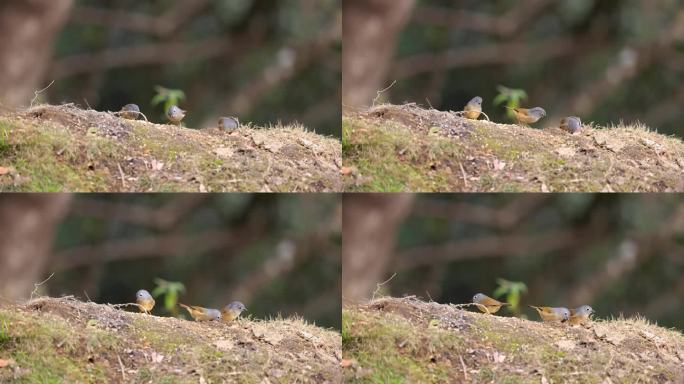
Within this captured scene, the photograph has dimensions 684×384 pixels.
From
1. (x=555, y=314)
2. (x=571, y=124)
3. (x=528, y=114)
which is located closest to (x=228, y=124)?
(x=528, y=114)

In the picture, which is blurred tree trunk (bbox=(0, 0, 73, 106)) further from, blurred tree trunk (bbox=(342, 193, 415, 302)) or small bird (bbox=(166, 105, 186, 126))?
blurred tree trunk (bbox=(342, 193, 415, 302))

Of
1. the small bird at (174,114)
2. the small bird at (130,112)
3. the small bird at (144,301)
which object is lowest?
the small bird at (144,301)

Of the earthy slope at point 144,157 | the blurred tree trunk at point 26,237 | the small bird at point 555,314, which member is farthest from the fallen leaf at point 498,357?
the blurred tree trunk at point 26,237

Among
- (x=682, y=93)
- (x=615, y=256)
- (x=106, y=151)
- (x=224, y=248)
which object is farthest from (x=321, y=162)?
(x=682, y=93)

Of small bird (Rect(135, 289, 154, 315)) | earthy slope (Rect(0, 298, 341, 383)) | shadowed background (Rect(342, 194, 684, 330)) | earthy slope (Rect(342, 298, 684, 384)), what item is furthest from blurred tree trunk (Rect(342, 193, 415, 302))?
small bird (Rect(135, 289, 154, 315))

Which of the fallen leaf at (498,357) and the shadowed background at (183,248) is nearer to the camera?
the fallen leaf at (498,357)

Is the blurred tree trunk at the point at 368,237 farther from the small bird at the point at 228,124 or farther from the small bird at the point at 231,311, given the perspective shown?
the small bird at the point at 228,124
